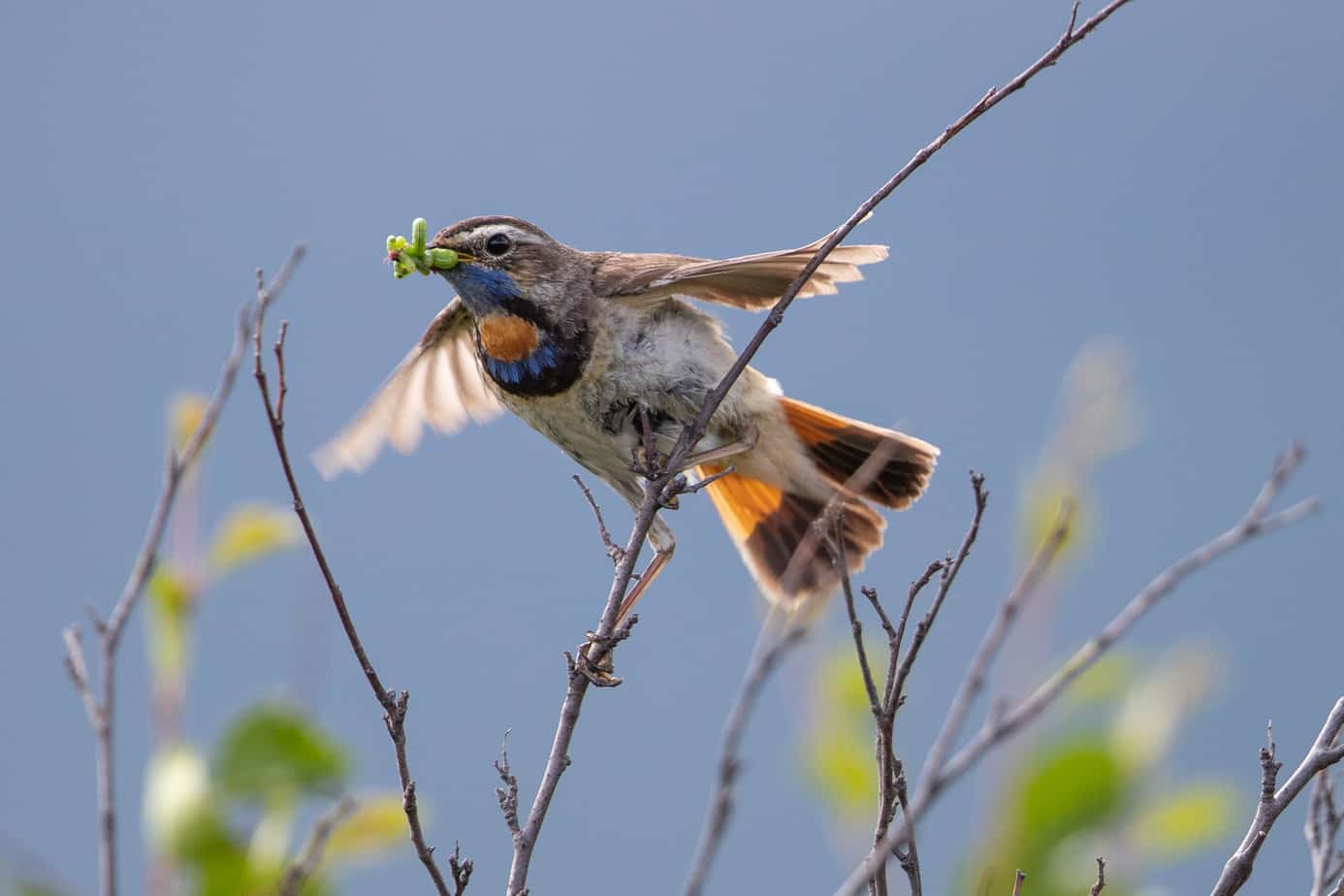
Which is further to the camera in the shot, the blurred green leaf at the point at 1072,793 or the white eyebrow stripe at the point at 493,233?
the white eyebrow stripe at the point at 493,233

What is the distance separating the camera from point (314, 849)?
1462 mm

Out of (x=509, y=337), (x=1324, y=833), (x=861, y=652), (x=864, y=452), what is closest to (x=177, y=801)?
(x=861, y=652)

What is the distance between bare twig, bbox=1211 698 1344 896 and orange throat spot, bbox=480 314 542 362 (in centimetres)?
206

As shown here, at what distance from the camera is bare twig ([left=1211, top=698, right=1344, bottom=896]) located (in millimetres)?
1795

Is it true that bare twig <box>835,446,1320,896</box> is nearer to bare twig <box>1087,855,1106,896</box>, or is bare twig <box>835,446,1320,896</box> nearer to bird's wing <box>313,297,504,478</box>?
bare twig <box>1087,855,1106,896</box>

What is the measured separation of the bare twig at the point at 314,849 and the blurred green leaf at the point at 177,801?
0.11m

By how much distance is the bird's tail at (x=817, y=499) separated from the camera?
12.6 ft

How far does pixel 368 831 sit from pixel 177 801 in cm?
40

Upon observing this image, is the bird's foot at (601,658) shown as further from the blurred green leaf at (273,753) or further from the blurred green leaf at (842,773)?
the blurred green leaf at (273,753)

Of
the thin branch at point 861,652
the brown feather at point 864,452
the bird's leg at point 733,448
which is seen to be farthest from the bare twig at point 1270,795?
the brown feather at point 864,452

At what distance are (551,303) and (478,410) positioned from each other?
763mm

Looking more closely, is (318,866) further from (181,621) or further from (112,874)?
(181,621)

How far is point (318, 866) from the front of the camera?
153cm

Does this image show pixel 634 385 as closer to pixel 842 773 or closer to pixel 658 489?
pixel 658 489
